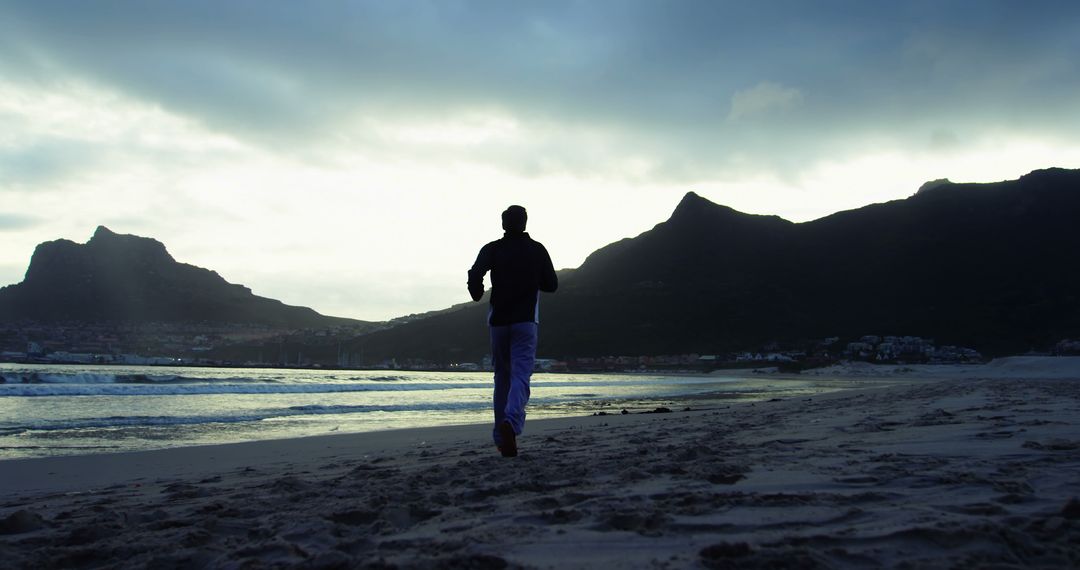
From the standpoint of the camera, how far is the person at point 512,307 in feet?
17.4

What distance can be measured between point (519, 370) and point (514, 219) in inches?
50.2

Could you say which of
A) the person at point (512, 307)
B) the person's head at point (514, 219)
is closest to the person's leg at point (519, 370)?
the person at point (512, 307)

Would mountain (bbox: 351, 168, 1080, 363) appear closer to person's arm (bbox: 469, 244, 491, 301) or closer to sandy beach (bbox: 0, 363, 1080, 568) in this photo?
sandy beach (bbox: 0, 363, 1080, 568)

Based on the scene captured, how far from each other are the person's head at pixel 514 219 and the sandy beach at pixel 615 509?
6.16 feet

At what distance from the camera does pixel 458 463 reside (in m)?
4.92

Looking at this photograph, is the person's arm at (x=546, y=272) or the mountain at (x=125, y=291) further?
the mountain at (x=125, y=291)

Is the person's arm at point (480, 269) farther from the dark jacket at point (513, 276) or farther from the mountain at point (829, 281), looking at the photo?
the mountain at point (829, 281)

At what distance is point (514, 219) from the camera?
561 cm

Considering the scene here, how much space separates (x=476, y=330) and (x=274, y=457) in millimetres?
83964

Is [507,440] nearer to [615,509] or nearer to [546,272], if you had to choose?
[546,272]

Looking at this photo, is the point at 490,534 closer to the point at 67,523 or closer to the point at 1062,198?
the point at 67,523

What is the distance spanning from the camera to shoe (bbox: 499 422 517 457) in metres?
5.15

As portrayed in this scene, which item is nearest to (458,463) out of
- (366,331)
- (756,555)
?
(756,555)

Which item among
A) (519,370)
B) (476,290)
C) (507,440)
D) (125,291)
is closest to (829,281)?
(476,290)
